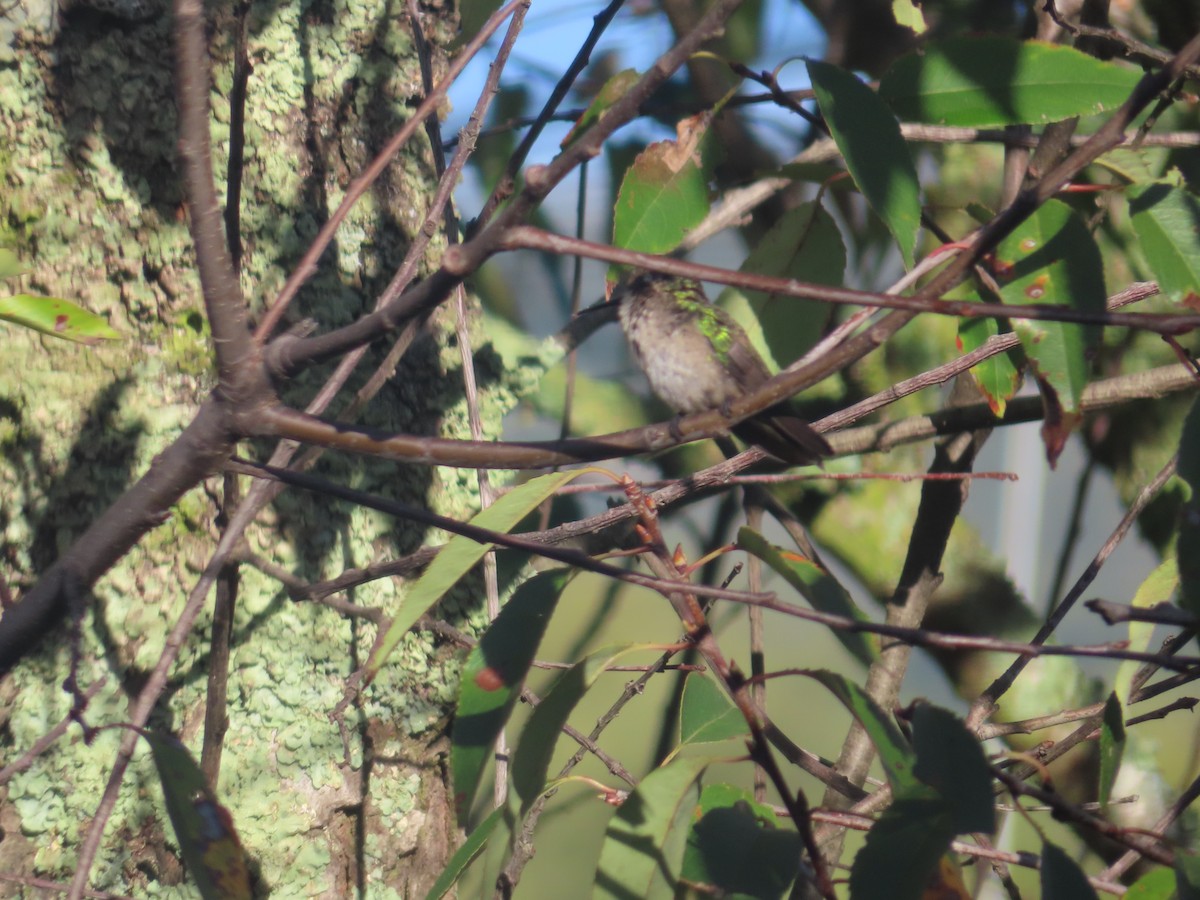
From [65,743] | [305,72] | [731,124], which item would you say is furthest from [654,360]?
[65,743]

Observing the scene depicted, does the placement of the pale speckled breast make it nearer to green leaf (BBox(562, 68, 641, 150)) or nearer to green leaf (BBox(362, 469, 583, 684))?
green leaf (BBox(562, 68, 641, 150))

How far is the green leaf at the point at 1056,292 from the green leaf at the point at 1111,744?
0.36 meters

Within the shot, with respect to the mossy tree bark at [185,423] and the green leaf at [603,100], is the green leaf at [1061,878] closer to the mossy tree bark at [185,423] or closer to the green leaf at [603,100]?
the mossy tree bark at [185,423]

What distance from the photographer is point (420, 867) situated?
5.74 ft

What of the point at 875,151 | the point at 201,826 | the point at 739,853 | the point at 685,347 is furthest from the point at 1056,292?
the point at 685,347

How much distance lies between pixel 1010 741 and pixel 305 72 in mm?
2309

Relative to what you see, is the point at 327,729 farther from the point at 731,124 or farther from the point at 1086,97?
the point at 731,124

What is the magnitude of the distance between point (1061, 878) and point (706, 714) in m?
0.53

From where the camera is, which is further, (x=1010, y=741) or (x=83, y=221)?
(x=1010, y=741)

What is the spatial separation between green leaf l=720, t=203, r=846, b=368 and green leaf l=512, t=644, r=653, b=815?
2.68ft

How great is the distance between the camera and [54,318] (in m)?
1.21

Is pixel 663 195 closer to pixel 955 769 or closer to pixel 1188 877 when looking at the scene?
pixel 955 769

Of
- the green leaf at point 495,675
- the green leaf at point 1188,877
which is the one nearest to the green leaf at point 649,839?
the green leaf at point 495,675

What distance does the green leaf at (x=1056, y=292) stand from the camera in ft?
3.95
